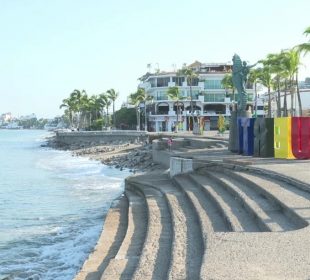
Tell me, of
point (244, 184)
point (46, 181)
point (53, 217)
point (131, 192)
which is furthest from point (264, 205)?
point (46, 181)

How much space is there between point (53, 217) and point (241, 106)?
10.5 metres

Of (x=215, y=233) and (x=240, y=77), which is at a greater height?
(x=240, y=77)

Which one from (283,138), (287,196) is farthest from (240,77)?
(287,196)

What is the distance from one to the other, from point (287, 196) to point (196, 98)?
80.3 meters

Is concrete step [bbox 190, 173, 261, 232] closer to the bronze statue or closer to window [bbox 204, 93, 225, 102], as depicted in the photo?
the bronze statue

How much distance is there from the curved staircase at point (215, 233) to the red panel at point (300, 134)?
5.25 meters

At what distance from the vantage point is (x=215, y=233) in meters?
8.19

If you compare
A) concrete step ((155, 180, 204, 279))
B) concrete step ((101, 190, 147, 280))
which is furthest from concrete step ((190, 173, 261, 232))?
concrete step ((101, 190, 147, 280))

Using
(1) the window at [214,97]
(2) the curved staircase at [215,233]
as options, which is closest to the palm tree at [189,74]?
(1) the window at [214,97]

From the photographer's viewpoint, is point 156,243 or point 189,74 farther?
point 189,74

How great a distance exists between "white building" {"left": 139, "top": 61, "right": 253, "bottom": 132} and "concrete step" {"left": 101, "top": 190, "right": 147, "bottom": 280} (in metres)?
73.8

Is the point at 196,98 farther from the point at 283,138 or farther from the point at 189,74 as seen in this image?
the point at 283,138

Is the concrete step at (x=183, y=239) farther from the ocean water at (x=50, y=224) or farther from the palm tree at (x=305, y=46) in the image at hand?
the palm tree at (x=305, y=46)

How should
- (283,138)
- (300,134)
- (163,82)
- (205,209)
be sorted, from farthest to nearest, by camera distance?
1. (163,82)
2. (283,138)
3. (300,134)
4. (205,209)
